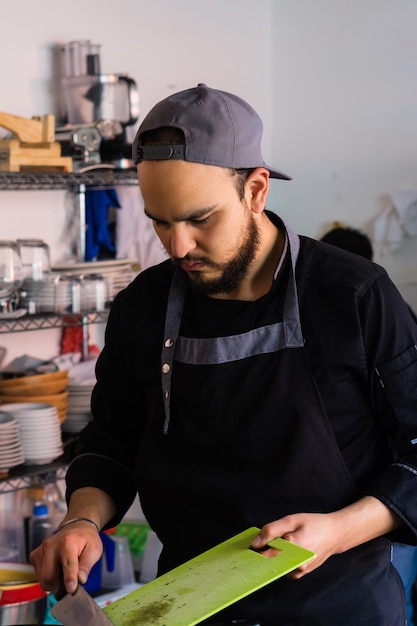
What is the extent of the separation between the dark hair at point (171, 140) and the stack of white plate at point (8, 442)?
1668 millimetres

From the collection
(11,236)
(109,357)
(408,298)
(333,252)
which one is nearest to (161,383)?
(109,357)

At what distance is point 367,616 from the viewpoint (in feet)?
4.75

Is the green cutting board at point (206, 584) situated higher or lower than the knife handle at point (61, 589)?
higher

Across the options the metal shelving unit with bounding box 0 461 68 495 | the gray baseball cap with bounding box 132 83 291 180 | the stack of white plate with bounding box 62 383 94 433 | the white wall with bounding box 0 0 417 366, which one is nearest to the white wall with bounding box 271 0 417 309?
the white wall with bounding box 0 0 417 366

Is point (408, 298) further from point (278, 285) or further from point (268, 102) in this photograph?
point (278, 285)

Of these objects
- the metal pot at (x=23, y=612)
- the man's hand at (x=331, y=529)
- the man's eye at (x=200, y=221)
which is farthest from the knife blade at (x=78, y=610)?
the metal pot at (x=23, y=612)

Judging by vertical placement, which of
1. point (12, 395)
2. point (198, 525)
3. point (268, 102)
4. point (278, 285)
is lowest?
point (12, 395)

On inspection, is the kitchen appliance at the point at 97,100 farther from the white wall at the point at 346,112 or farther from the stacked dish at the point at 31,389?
the white wall at the point at 346,112

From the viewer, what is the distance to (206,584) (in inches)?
50.2

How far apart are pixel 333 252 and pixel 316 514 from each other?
43cm

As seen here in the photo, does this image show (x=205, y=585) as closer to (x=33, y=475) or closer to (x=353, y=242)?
(x=33, y=475)

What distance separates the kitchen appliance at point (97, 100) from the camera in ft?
10.9

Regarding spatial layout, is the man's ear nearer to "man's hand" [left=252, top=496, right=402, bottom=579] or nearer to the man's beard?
the man's beard

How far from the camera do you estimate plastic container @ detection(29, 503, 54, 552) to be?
126 inches
